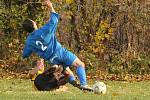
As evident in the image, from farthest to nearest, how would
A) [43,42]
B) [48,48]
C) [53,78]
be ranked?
[53,78]
[48,48]
[43,42]

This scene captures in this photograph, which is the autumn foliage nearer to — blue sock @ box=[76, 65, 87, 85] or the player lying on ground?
the player lying on ground

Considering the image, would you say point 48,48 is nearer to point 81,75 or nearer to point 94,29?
point 81,75

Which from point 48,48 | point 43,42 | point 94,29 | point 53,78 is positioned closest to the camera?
point 43,42

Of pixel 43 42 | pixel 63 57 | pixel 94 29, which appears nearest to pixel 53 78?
pixel 63 57

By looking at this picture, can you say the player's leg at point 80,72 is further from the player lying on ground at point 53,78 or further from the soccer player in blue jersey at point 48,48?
the player lying on ground at point 53,78

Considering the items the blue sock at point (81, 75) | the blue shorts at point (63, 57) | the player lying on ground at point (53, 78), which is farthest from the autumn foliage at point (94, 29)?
the blue shorts at point (63, 57)

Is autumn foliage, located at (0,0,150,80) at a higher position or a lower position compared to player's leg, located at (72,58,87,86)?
lower

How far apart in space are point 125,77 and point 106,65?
7.94 feet

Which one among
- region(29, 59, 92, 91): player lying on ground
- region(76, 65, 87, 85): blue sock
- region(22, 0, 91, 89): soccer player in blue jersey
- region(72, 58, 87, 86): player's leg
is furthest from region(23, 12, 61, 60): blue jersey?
region(76, 65, 87, 85): blue sock

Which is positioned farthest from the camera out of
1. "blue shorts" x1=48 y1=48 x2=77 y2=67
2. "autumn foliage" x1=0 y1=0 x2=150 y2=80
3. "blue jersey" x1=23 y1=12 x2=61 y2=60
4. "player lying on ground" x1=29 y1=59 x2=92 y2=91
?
"autumn foliage" x1=0 y1=0 x2=150 y2=80

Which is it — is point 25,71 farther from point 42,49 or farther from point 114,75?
point 42,49

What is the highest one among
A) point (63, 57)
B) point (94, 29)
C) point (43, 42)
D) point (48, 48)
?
point (43, 42)

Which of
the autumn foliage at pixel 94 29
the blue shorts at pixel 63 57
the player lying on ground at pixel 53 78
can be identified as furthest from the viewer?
the autumn foliage at pixel 94 29

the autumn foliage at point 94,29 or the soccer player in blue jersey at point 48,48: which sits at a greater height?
the soccer player in blue jersey at point 48,48
